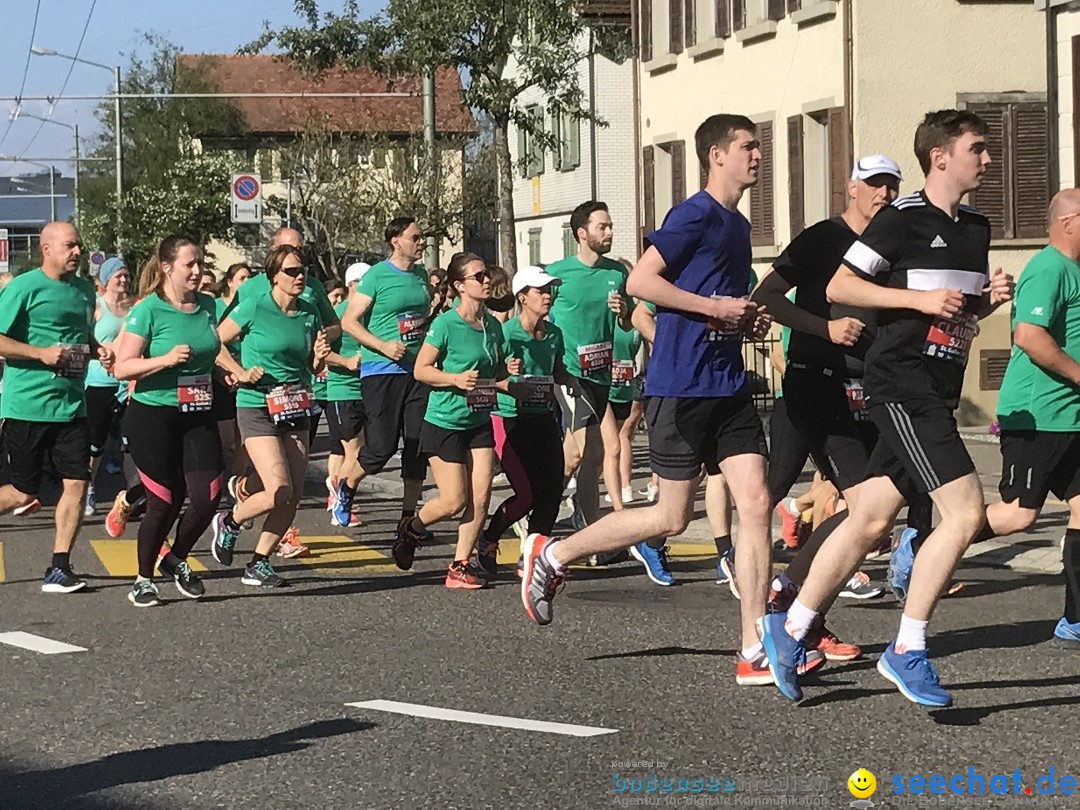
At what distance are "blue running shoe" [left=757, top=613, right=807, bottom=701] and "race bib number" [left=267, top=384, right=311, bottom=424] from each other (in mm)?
4571

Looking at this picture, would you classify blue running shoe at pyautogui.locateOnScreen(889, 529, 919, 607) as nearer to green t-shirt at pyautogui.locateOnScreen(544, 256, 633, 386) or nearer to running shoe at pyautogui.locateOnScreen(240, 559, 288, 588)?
green t-shirt at pyautogui.locateOnScreen(544, 256, 633, 386)

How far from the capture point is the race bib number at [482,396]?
11211mm

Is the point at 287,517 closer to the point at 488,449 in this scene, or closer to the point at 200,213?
the point at 488,449

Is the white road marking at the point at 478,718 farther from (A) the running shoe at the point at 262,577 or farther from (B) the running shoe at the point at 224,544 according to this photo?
(B) the running shoe at the point at 224,544

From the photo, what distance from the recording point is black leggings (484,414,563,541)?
36.9ft

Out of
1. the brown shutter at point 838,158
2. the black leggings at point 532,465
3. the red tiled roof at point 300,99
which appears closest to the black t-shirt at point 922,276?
the black leggings at point 532,465

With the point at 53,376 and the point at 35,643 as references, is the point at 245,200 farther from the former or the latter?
the point at 35,643

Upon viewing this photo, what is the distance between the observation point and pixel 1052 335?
877 cm

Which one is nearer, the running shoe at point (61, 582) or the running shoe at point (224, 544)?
the running shoe at point (61, 582)

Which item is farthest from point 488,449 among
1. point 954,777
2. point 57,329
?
point 954,777

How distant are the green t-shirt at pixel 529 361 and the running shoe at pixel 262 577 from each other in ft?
4.95

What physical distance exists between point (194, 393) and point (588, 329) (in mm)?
2639

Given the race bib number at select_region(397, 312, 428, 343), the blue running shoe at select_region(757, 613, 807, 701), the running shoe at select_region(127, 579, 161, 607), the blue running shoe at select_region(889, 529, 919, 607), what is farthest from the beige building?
the blue running shoe at select_region(757, 613, 807, 701)

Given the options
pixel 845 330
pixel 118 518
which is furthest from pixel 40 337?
pixel 845 330
